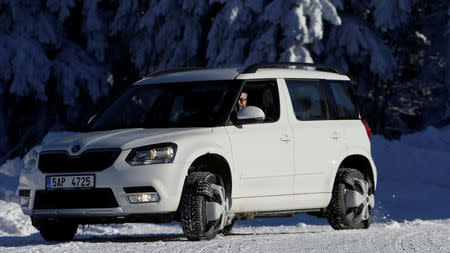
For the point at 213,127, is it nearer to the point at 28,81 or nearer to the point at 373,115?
the point at 28,81

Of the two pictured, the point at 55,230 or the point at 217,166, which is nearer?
the point at 217,166

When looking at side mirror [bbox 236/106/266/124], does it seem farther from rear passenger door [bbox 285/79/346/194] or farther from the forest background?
the forest background

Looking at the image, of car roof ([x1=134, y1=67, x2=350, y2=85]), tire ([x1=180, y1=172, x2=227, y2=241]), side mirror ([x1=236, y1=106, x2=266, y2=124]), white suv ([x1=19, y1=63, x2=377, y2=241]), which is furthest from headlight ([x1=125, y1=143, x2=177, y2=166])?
car roof ([x1=134, y1=67, x2=350, y2=85])

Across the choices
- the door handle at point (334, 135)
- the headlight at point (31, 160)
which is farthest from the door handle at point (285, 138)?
the headlight at point (31, 160)

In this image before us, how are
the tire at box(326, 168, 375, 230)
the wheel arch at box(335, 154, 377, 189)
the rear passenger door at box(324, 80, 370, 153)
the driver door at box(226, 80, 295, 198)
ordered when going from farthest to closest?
the wheel arch at box(335, 154, 377, 189)
the rear passenger door at box(324, 80, 370, 153)
the tire at box(326, 168, 375, 230)
the driver door at box(226, 80, 295, 198)

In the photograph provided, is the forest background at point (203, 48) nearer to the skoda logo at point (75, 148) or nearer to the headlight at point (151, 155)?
the skoda logo at point (75, 148)

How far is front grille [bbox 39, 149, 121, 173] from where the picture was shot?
8953 mm

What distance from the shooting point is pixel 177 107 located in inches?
392

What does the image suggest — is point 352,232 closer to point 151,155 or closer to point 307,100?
point 307,100

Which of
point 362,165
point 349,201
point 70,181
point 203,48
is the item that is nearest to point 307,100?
point 349,201

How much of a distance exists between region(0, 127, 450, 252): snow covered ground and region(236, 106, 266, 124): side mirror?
3.71 ft

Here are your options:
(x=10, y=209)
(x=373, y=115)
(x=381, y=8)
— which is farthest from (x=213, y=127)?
(x=373, y=115)

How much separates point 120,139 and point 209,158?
0.90m

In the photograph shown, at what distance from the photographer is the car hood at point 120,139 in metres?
8.98
